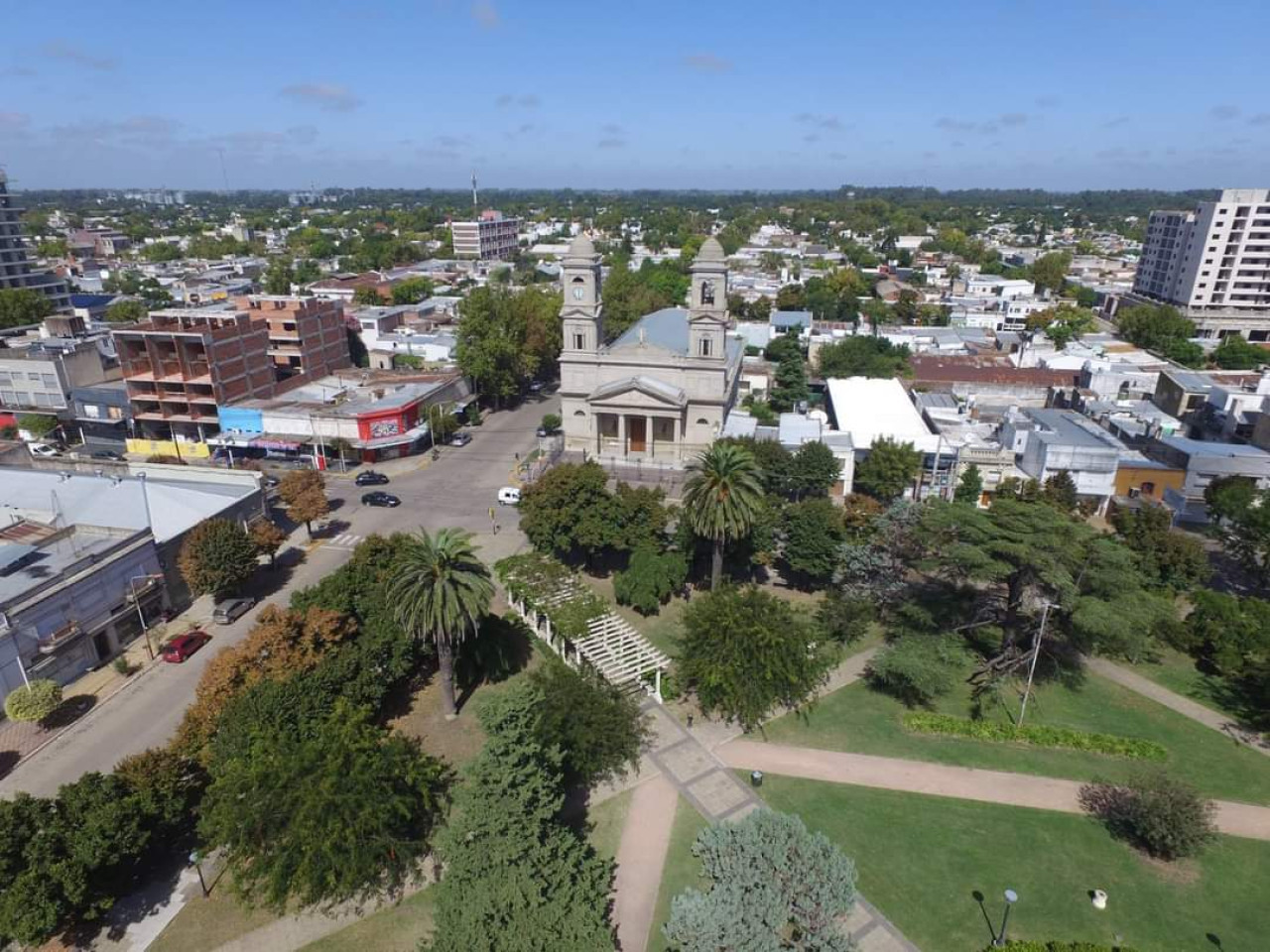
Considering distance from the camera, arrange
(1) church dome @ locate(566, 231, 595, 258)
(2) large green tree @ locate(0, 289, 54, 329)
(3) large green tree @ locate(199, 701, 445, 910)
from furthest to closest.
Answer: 1. (2) large green tree @ locate(0, 289, 54, 329)
2. (1) church dome @ locate(566, 231, 595, 258)
3. (3) large green tree @ locate(199, 701, 445, 910)

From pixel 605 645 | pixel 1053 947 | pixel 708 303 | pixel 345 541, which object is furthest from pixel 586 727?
pixel 708 303

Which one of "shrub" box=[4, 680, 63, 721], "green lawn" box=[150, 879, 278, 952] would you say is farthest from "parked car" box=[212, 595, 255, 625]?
"green lawn" box=[150, 879, 278, 952]

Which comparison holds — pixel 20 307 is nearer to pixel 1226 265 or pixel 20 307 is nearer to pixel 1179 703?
pixel 1179 703

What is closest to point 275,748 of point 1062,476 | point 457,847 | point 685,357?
point 457,847

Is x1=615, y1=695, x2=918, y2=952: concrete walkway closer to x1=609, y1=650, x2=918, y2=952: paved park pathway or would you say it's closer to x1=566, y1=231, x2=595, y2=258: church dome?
x1=609, y1=650, x2=918, y2=952: paved park pathway

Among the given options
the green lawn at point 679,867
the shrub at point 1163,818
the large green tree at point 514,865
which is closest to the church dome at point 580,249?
the large green tree at point 514,865

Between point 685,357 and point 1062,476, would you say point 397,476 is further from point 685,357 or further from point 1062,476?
point 1062,476

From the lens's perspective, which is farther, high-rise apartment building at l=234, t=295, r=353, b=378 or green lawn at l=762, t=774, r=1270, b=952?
high-rise apartment building at l=234, t=295, r=353, b=378
